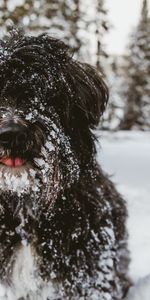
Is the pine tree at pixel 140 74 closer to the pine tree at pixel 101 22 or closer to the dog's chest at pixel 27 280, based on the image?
the pine tree at pixel 101 22

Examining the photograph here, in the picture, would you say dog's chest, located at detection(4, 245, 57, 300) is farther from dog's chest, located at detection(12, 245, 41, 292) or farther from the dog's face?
the dog's face

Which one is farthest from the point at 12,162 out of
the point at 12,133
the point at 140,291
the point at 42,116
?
the point at 140,291

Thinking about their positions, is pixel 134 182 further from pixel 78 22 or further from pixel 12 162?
pixel 78 22

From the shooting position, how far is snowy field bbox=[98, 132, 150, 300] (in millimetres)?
4012

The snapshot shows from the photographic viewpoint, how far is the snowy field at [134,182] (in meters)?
4.01

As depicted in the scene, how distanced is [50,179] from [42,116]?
0.28m

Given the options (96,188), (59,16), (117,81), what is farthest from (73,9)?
(96,188)

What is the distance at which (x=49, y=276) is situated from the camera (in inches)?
104

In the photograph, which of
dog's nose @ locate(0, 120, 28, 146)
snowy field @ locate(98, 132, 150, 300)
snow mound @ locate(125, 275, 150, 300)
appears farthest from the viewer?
snowy field @ locate(98, 132, 150, 300)

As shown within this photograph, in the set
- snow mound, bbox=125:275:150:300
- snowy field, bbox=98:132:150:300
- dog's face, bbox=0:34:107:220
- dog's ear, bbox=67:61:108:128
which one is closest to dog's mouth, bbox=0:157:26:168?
dog's face, bbox=0:34:107:220

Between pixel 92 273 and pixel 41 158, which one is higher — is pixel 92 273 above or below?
below

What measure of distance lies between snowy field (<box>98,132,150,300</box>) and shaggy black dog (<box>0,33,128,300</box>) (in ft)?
1.16

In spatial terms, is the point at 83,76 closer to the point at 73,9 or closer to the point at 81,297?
the point at 81,297

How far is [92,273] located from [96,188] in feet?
1.50
